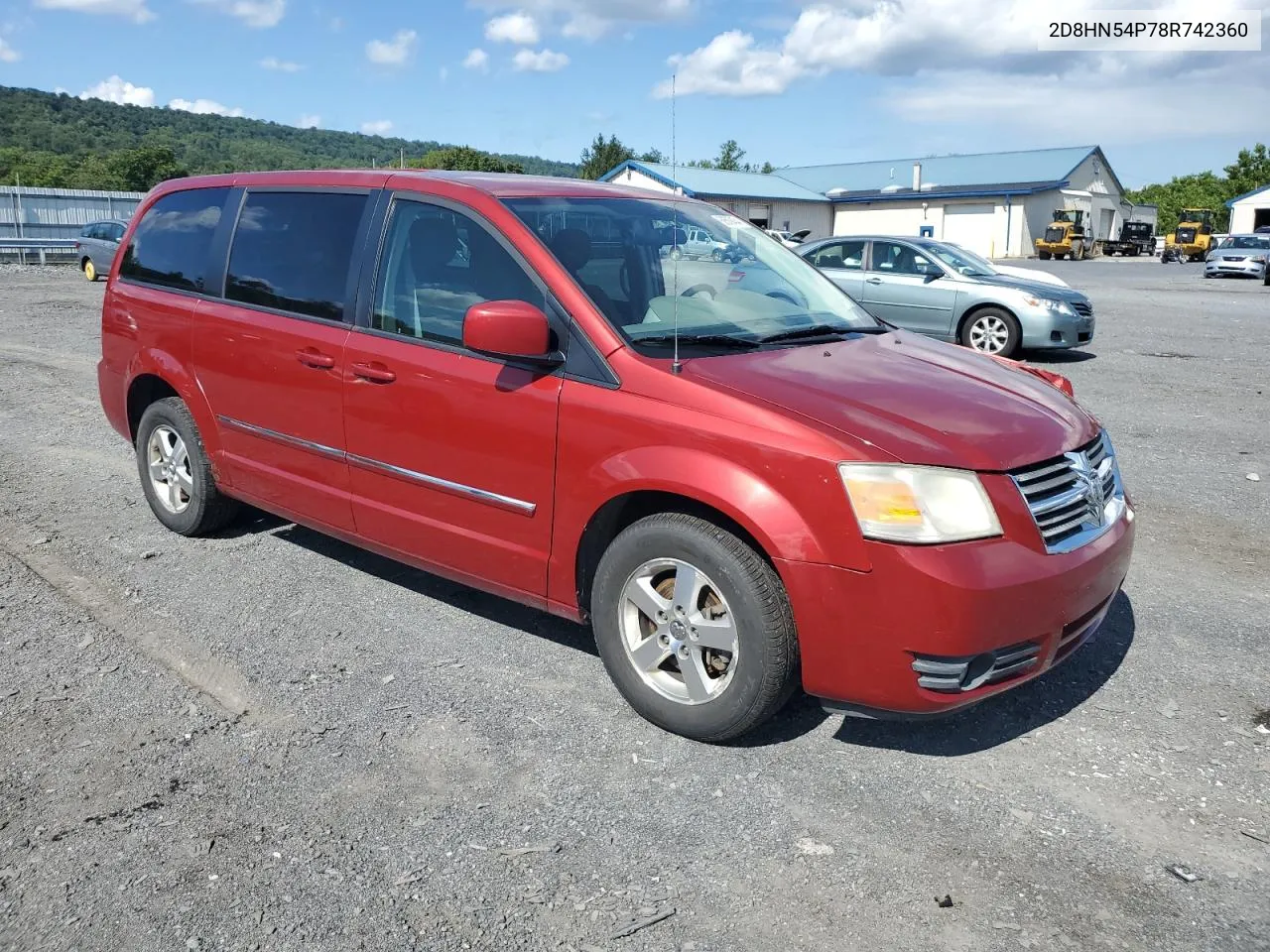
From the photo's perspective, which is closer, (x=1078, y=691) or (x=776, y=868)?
(x=776, y=868)

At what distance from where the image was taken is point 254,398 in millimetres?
4949

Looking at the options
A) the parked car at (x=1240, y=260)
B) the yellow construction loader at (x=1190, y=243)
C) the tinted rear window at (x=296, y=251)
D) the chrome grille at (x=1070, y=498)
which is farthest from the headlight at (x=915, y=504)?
the yellow construction loader at (x=1190, y=243)

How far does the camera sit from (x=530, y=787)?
3.31 m

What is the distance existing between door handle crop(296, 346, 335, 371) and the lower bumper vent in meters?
2.74

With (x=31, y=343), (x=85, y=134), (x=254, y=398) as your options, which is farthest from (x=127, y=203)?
(x=85, y=134)

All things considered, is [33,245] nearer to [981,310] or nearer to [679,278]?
[981,310]

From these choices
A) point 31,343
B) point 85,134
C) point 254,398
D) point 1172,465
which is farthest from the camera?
point 85,134

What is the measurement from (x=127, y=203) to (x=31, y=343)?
25.7 m

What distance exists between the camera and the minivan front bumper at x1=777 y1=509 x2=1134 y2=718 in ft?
10.1

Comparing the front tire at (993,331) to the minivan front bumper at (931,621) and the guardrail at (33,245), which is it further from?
the guardrail at (33,245)

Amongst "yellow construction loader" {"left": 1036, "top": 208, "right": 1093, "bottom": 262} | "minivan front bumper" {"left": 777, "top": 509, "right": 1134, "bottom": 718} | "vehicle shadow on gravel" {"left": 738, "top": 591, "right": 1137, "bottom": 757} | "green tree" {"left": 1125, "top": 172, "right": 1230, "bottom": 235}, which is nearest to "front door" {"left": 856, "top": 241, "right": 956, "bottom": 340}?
"vehicle shadow on gravel" {"left": 738, "top": 591, "right": 1137, "bottom": 757}

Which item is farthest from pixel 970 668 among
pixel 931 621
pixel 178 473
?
pixel 178 473

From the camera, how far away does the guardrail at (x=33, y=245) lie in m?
32.0

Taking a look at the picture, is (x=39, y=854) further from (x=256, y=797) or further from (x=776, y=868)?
(x=776, y=868)
